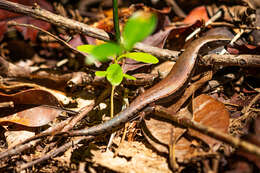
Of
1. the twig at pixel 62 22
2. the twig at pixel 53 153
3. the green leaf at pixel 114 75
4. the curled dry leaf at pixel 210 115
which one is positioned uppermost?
the twig at pixel 62 22

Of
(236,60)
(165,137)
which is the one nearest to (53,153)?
(165,137)

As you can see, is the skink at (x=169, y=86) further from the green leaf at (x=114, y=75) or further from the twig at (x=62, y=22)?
the green leaf at (x=114, y=75)

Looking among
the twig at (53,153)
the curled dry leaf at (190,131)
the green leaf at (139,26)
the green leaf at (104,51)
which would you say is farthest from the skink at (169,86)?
the green leaf at (139,26)

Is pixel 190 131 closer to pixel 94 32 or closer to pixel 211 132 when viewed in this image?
pixel 211 132

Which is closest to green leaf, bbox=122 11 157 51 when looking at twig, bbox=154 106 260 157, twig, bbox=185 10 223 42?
twig, bbox=154 106 260 157


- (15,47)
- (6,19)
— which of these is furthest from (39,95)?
(15,47)

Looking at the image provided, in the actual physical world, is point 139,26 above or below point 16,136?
above
